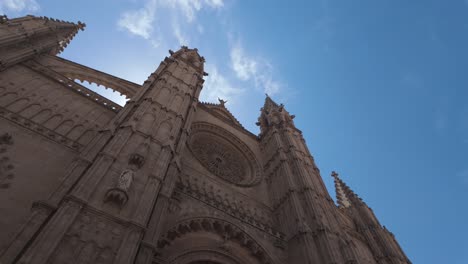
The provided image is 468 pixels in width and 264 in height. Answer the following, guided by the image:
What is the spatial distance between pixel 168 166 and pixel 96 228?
3.58 meters

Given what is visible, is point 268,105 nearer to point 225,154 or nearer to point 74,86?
point 225,154

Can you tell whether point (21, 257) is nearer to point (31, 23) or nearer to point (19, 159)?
point (19, 159)

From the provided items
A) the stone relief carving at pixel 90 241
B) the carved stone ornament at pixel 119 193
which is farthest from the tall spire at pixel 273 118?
the stone relief carving at pixel 90 241

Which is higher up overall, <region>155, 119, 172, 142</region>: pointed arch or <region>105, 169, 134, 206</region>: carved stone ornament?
<region>155, 119, 172, 142</region>: pointed arch

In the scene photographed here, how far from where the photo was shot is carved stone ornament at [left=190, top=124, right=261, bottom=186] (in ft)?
51.6

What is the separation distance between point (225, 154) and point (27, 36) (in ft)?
37.3

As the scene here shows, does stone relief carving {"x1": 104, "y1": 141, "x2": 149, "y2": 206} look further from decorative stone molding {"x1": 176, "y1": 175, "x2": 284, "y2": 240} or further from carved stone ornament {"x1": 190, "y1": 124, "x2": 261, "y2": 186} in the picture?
carved stone ornament {"x1": 190, "y1": 124, "x2": 261, "y2": 186}

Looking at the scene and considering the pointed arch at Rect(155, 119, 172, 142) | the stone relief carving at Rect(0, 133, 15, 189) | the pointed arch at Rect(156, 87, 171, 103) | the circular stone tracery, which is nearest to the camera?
the stone relief carving at Rect(0, 133, 15, 189)

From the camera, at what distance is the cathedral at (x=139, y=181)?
21.0 ft

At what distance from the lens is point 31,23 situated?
15.1 meters

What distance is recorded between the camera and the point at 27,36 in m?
13.1

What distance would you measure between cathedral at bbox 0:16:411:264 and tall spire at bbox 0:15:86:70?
73 millimetres

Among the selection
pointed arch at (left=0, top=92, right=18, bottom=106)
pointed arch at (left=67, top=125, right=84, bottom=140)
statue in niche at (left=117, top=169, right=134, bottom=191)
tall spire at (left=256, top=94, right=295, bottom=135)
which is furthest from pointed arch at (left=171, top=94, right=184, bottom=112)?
tall spire at (left=256, top=94, right=295, bottom=135)

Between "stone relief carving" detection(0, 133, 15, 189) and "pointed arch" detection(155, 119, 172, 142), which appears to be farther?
"pointed arch" detection(155, 119, 172, 142)
